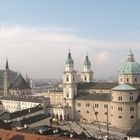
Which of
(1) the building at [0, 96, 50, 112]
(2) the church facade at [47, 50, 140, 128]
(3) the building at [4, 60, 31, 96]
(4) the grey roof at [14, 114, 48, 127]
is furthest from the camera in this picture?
(3) the building at [4, 60, 31, 96]

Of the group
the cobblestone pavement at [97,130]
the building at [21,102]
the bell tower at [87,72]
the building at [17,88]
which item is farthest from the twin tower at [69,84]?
the building at [17,88]

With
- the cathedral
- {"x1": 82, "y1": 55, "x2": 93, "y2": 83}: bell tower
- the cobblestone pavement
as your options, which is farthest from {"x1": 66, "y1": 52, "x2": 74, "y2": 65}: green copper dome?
the cobblestone pavement

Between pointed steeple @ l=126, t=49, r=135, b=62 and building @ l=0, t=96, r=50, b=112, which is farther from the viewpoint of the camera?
building @ l=0, t=96, r=50, b=112

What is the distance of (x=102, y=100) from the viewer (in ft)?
262

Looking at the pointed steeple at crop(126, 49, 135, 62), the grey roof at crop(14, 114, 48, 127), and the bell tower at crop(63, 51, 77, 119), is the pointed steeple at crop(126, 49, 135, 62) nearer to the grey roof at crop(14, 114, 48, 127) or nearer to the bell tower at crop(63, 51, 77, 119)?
the bell tower at crop(63, 51, 77, 119)

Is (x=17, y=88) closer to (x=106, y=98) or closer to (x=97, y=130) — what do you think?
(x=106, y=98)

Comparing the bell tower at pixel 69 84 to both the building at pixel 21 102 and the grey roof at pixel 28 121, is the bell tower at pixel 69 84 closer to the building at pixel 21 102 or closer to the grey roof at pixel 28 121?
the building at pixel 21 102

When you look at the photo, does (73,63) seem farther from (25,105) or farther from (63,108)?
(25,105)

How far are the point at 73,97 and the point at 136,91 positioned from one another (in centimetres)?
1659

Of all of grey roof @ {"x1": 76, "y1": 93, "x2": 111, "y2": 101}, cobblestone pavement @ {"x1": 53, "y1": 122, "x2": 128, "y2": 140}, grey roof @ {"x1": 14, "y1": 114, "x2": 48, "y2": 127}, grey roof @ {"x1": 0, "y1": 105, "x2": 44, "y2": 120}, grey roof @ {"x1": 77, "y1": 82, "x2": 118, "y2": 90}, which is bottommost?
cobblestone pavement @ {"x1": 53, "y1": 122, "x2": 128, "y2": 140}

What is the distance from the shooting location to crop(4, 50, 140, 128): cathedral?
7394 centimetres

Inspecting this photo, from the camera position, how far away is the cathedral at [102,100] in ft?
243

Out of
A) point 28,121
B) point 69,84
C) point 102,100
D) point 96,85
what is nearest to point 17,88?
point 69,84

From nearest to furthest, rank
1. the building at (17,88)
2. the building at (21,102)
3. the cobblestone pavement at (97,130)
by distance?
the cobblestone pavement at (97,130) → the building at (21,102) → the building at (17,88)
